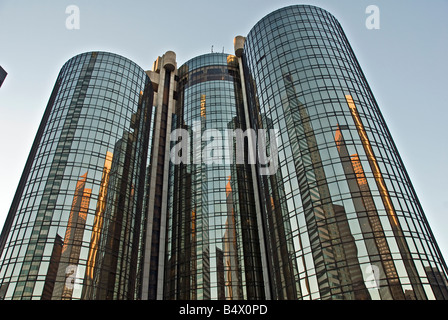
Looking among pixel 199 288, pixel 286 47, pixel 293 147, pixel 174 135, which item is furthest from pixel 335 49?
pixel 199 288

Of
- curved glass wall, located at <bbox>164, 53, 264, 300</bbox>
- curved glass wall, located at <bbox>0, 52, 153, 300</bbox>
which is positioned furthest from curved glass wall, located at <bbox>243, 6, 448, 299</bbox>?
curved glass wall, located at <bbox>0, 52, 153, 300</bbox>

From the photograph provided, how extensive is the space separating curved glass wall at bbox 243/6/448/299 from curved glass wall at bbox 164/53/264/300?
26.8 ft

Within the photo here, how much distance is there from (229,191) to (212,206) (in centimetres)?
405

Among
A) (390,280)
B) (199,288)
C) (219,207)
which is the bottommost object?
(390,280)

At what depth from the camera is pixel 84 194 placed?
167 ft

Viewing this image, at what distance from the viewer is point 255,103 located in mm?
60750

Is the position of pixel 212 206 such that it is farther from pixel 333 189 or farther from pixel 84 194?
pixel 333 189

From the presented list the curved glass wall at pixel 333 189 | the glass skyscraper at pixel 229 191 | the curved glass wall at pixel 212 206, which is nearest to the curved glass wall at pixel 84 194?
the glass skyscraper at pixel 229 191

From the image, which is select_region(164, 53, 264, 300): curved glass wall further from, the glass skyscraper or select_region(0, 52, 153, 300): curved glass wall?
select_region(0, 52, 153, 300): curved glass wall

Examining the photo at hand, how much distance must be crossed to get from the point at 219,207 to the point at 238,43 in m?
43.8

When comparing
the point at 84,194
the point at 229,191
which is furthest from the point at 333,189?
the point at 84,194

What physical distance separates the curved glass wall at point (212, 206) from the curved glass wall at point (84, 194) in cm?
724

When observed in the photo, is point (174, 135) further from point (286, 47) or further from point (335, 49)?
point (335, 49)

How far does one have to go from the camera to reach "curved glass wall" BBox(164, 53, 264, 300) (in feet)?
173
